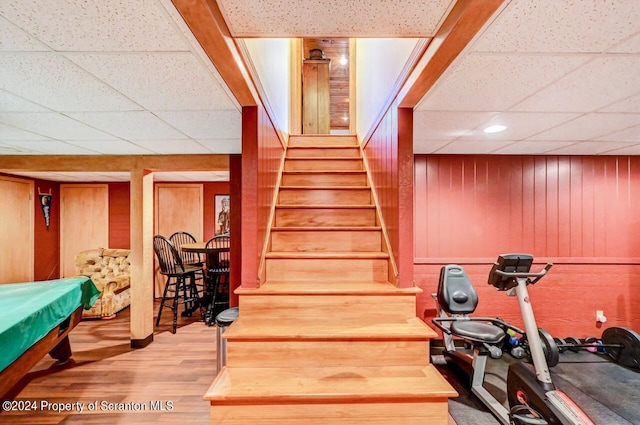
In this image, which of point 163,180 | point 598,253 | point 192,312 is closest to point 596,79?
point 598,253

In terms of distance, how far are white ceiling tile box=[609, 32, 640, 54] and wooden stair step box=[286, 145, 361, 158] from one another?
253 cm

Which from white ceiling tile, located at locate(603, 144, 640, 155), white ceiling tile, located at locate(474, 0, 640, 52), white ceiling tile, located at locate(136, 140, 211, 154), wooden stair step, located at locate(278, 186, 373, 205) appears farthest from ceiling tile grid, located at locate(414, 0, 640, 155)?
white ceiling tile, located at locate(136, 140, 211, 154)

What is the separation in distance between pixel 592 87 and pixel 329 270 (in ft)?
5.97

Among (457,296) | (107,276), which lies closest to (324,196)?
(457,296)

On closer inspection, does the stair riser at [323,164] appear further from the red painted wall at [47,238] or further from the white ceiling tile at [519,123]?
the red painted wall at [47,238]

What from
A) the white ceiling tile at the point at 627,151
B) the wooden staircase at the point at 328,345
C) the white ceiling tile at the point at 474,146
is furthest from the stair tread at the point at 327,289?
the white ceiling tile at the point at 627,151

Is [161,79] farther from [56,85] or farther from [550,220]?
[550,220]

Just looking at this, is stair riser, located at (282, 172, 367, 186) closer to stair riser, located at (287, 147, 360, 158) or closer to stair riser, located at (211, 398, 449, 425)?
stair riser, located at (287, 147, 360, 158)

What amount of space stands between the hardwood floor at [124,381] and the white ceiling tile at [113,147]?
2032mm

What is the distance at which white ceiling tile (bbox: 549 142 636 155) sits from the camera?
2838mm

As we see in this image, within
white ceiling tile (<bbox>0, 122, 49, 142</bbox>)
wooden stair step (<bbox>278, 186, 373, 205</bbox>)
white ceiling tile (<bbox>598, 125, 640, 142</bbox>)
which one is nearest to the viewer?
white ceiling tile (<bbox>0, 122, 49, 142</bbox>)

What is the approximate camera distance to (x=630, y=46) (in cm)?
123

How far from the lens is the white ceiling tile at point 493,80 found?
1346 mm

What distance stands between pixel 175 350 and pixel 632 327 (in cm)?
485
